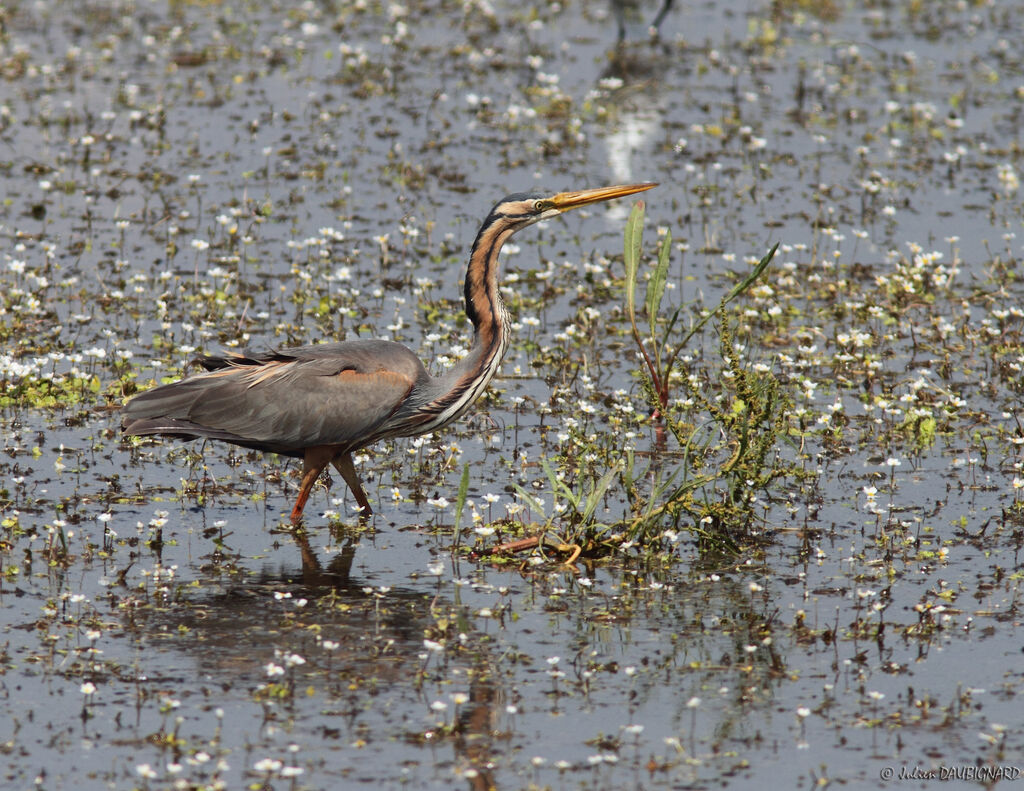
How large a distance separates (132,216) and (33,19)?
9309 mm

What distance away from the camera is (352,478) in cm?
909

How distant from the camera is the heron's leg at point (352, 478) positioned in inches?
357

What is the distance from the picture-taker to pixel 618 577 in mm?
8289

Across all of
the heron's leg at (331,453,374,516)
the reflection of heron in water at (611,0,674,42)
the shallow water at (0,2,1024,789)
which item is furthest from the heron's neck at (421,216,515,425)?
the reflection of heron in water at (611,0,674,42)

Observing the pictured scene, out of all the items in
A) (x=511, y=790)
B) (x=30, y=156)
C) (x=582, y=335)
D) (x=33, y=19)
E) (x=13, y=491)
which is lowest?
(x=511, y=790)

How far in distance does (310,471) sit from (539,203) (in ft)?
7.72

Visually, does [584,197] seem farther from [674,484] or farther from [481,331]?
[674,484]

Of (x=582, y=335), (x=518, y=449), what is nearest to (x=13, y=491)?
(x=518, y=449)

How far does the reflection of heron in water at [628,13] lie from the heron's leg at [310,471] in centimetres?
1480

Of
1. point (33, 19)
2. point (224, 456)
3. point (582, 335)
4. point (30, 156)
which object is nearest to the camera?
point (224, 456)

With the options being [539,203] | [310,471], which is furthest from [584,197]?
[310,471]

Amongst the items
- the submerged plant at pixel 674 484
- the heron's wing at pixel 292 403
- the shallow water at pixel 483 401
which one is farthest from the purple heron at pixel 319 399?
the submerged plant at pixel 674 484

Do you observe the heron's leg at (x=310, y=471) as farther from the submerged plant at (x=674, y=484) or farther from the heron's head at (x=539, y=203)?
the heron's head at (x=539, y=203)

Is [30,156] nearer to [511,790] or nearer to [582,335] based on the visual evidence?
[582,335]
